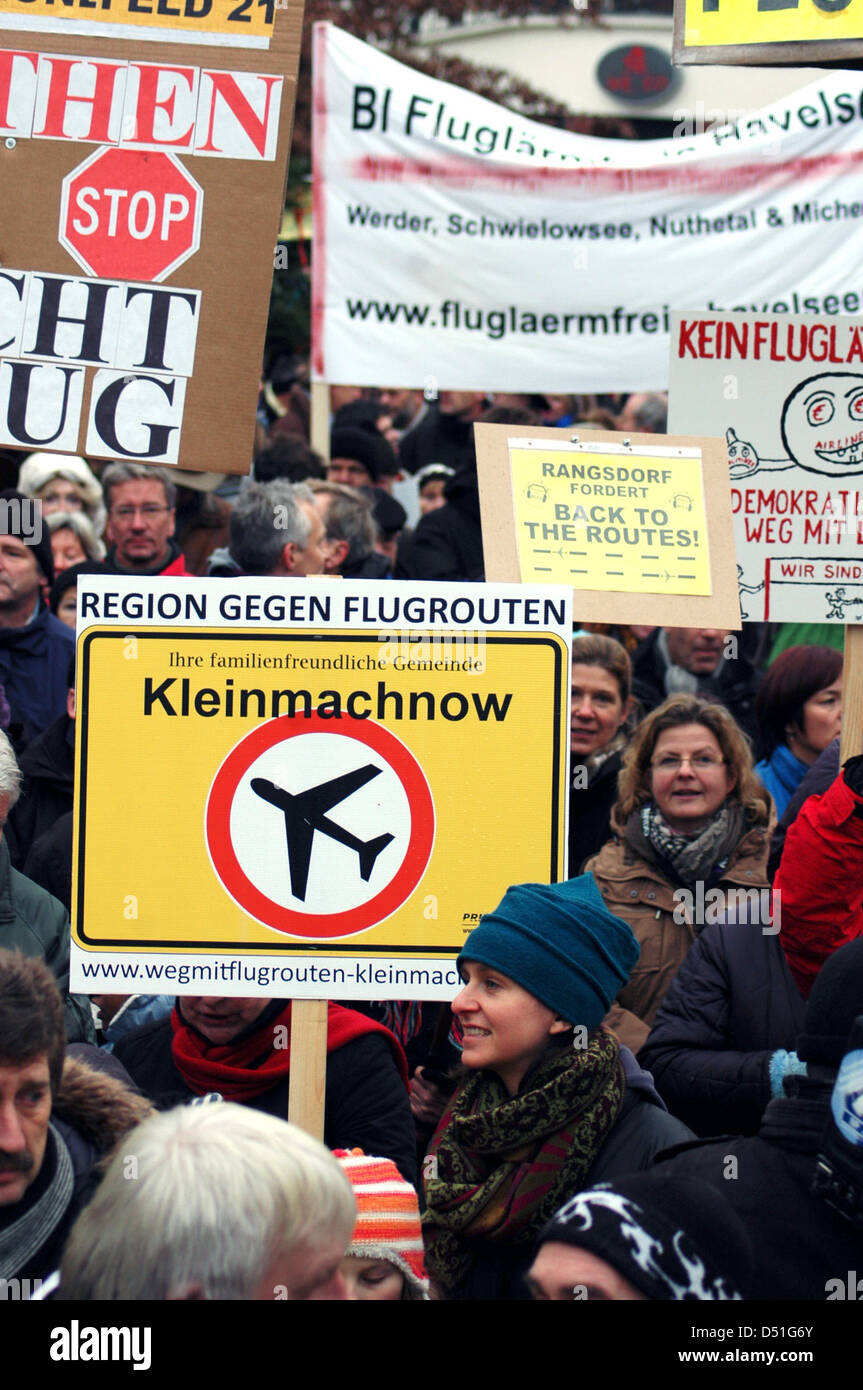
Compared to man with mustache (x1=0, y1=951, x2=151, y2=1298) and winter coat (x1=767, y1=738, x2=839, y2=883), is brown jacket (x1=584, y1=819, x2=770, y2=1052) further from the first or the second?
man with mustache (x1=0, y1=951, x2=151, y2=1298)

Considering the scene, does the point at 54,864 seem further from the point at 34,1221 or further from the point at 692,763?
the point at 34,1221

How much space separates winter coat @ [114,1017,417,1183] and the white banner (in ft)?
15.8

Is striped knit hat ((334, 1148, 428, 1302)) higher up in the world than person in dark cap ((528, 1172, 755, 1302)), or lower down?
lower down

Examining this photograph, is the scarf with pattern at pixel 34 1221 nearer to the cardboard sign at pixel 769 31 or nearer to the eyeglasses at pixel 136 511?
the cardboard sign at pixel 769 31

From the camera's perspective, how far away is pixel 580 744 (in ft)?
16.1

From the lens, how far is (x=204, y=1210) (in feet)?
6.23

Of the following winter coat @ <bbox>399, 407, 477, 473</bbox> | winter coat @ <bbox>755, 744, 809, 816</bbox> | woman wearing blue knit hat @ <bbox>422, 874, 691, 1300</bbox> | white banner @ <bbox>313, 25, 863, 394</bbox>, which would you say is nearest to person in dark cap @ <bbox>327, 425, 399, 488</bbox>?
winter coat @ <bbox>399, 407, 477, 473</bbox>

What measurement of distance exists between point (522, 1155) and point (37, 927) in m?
1.29

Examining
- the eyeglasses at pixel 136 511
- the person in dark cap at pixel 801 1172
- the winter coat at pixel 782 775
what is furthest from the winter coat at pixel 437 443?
the person in dark cap at pixel 801 1172

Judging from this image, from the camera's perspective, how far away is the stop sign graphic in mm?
3588

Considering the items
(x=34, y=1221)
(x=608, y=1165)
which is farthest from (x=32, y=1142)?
(x=608, y=1165)

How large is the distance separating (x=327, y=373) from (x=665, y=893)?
400cm
